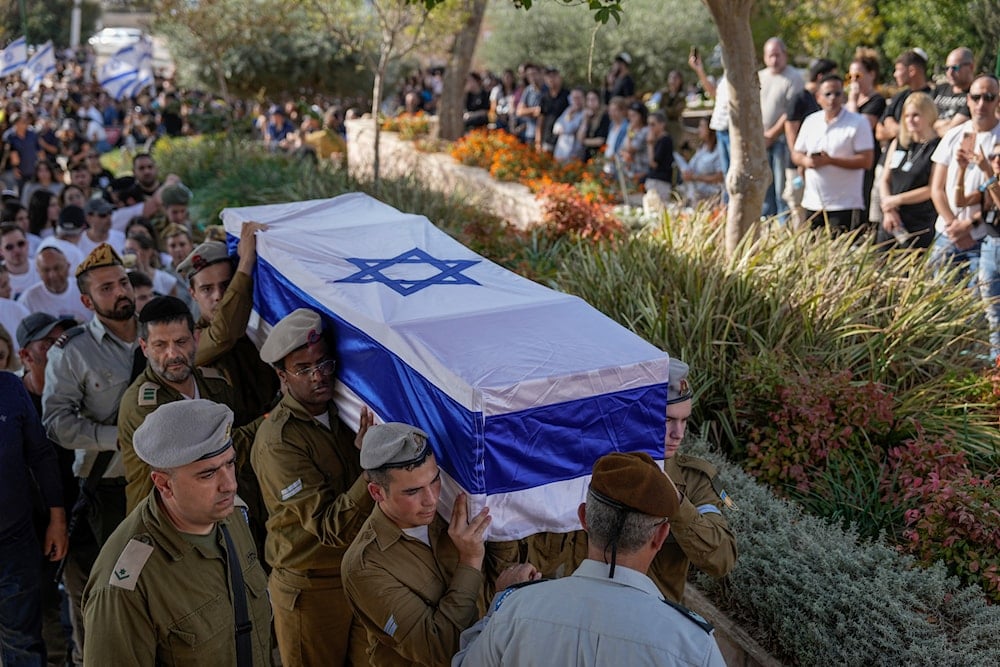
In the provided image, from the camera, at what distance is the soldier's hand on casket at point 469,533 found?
2.73 m

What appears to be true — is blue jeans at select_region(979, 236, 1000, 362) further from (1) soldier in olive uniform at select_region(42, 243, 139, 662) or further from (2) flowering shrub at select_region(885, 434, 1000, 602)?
(1) soldier in olive uniform at select_region(42, 243, 139, 662)

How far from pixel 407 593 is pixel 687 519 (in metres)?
0.87

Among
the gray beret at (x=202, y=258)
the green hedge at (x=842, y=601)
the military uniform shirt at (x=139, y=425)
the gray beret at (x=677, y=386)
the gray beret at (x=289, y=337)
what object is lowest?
the green hedge at (x=842, y=601)

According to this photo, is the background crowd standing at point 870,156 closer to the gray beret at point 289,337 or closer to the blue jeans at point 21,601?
the gray beret at point 289,337

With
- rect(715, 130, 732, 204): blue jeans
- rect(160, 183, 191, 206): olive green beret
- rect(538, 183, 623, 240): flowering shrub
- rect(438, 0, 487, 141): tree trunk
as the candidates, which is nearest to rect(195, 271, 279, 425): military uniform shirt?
rect(160, 183, 191, 206): olive green beret

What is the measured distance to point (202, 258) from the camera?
429 centimetres

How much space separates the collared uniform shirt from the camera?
217 cm

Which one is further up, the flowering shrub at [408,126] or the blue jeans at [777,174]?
the blue jeans at [777,174]

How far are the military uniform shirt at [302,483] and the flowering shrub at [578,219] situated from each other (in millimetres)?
4476

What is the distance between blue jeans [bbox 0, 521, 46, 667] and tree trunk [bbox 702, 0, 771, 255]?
448 centimetres

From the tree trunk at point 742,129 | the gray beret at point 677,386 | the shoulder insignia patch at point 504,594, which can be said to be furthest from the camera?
the tree trunk at point 742,129

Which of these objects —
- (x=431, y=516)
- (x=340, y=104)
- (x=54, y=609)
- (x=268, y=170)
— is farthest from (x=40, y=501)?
(x=340, y=104)

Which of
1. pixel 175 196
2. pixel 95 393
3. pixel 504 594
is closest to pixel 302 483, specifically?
pixel 504 594

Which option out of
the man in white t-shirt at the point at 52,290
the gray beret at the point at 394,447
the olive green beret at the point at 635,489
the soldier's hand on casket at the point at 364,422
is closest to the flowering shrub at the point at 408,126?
the man in white t-shirt at the point at 52,290
